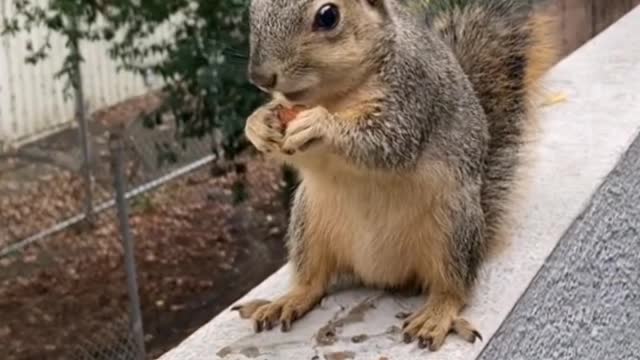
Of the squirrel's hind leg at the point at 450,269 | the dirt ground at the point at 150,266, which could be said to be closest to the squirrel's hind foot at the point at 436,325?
the squirrel's hind leg at the point at 450,269

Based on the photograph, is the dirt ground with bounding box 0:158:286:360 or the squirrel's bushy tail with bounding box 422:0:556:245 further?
the dirt ground with bounding box 0:158:286:360

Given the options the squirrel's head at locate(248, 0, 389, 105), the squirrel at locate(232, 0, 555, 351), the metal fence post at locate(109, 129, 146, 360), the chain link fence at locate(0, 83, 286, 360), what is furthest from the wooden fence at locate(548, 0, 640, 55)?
the squirrel's head at locate(248, 0, 389, 105)

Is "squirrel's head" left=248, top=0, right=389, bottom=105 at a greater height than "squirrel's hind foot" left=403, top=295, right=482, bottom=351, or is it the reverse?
"squirrel's head" left=248, top=0, right=389, bottom=105

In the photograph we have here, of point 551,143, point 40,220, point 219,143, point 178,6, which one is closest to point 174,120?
point 219,143

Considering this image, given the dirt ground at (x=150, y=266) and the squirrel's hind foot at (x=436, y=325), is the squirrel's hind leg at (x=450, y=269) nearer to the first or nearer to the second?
the squirrel's hind foot at (x=436, y=325)

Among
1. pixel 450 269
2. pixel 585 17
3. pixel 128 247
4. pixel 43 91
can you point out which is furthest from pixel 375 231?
pixel 43 91

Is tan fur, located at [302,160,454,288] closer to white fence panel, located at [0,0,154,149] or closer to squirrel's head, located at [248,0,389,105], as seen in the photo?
squirrel's head, located at [248,0,389,105]

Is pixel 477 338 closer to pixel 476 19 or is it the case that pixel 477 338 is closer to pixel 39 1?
pixel 476 19
